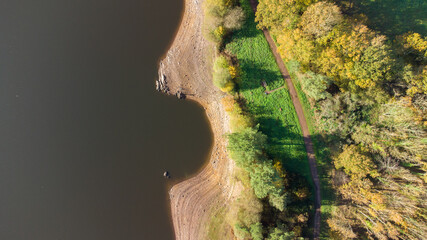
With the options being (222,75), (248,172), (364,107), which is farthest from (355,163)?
(222,75)

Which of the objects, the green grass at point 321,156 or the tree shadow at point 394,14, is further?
the green grass at point 321,156

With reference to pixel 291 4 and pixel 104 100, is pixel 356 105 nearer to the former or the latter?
pixel 291 4

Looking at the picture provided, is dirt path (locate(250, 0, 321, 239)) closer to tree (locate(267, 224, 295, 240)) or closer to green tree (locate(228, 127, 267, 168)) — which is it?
tree (locate(267, 224, 295, 240))

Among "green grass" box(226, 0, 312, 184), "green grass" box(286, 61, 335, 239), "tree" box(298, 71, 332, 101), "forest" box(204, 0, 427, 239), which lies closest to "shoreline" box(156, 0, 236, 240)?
"forest" box(204, 0, 427, 239)

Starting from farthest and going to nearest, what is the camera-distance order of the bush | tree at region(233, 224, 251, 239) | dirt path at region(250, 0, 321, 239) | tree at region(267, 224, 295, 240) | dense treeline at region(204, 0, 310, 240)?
the bush < dirt path at region(250, 0, 321, 239) < tree at region(233, 224, 251, 239) < dense treeline at region(204, 0, 310, 240) < tree at region(267, 224, 295, 240)

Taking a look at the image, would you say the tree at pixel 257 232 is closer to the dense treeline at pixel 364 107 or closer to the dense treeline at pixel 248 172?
the dense treeline at pixel 248 172

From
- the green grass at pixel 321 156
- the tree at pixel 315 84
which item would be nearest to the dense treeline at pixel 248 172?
the green grass at pixel 321 156
